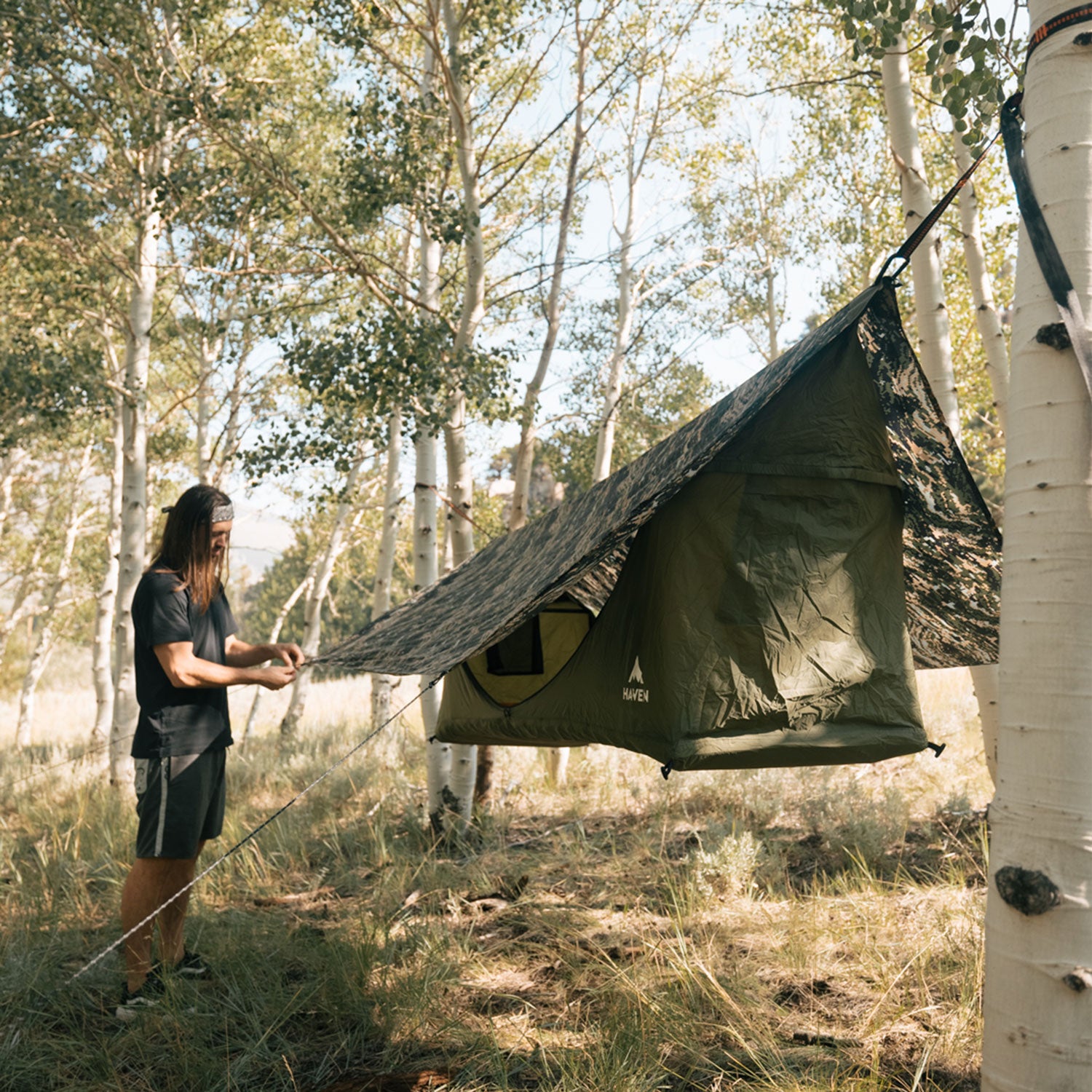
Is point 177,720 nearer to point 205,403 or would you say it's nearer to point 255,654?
point 255,654

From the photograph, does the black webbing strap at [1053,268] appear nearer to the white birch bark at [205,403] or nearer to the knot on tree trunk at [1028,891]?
the knot on tree trunk at [1028,891]

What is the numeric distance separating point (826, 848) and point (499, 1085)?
2.32 meters

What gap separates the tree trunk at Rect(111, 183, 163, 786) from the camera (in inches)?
250

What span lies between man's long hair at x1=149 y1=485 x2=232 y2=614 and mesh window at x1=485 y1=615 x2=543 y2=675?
0.91 metres

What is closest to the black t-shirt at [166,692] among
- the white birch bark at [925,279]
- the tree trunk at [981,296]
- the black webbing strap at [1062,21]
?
the black webbing strap at [1062,21]

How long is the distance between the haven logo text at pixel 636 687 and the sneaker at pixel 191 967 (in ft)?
5.09

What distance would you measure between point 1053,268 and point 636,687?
1284 mm

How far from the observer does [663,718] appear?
2.18 meters

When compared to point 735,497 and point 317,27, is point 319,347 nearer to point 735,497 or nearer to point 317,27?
point 317,27

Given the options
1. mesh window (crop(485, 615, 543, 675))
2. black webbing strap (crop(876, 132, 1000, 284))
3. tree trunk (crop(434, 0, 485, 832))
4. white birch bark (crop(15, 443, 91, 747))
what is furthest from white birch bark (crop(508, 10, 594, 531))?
white birch bark (crop(15, 443, 91, 747))

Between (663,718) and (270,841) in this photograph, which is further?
(270,841)

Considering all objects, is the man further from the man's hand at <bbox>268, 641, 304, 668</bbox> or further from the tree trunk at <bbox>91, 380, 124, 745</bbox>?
the tree trunk at <bbox>91, 380, 124, 745</bbox>

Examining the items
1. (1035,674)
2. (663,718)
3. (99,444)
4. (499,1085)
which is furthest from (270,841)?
(99,444)

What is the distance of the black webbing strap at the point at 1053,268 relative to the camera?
150cm
